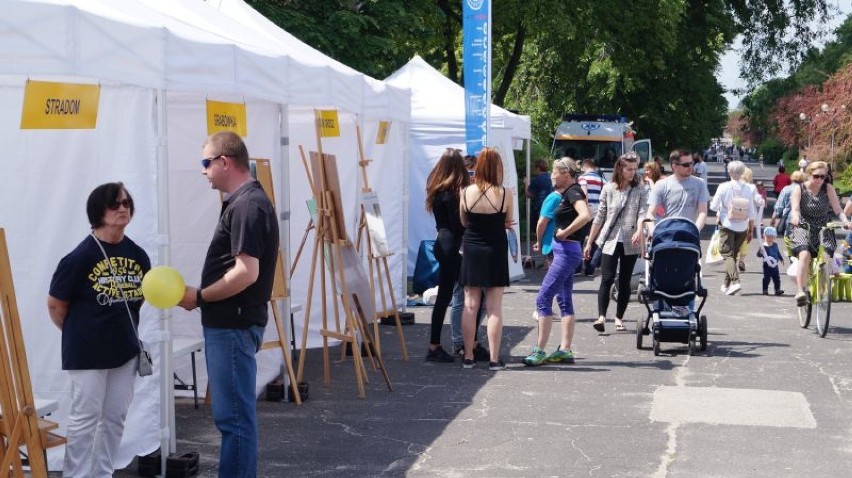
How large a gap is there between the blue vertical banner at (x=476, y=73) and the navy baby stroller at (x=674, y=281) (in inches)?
187

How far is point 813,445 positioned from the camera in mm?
7922

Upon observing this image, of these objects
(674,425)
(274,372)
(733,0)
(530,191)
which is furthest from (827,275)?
(733,0)

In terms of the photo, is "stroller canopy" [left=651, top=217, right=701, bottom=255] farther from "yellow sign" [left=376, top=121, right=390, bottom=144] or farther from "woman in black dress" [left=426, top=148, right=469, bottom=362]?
"yellow sign" [left=376, top=121, right=390, bottom=144]

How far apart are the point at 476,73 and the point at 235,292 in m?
10.7

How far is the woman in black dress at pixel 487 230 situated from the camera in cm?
1009

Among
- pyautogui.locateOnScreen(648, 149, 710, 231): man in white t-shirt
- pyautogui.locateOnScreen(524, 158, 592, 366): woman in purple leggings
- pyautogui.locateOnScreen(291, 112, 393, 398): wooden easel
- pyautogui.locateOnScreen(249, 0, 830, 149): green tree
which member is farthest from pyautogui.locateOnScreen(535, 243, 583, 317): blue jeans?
pyautogui.locateOnScreen(249, 0, 830, 149): green tree

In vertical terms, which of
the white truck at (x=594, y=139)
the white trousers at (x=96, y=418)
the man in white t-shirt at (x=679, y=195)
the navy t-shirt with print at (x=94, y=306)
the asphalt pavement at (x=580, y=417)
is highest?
the white truck at (x=594, y=139)

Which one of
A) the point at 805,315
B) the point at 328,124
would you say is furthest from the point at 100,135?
the point at 805,315

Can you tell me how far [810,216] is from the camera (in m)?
13.3

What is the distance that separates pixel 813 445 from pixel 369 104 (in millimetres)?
4853

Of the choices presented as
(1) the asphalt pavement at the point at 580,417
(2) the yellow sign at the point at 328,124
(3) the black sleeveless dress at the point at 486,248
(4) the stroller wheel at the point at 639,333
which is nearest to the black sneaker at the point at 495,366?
(1) the asphalt pavement at the point at 580,417

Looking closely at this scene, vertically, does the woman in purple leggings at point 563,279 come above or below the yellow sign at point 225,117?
below

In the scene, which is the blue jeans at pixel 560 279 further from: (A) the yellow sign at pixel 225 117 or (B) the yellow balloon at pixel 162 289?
(B) the yellow balloon at pixel 162 289

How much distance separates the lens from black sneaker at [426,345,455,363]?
1107 centimetres
